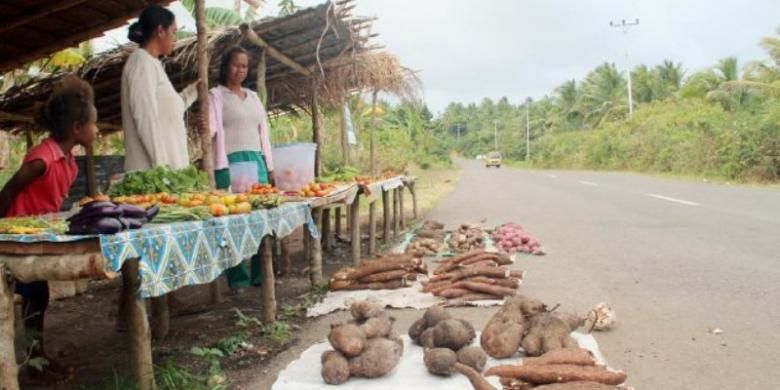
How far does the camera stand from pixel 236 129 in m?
6.05

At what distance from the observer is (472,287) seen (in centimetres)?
526

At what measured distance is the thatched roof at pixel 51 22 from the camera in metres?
5.49

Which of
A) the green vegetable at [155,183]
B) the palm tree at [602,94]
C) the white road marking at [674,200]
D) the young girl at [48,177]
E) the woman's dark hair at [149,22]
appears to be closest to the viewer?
the young girl at [48,177]

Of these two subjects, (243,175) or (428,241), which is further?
(428,241)

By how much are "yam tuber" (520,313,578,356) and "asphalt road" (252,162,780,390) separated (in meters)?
0.44

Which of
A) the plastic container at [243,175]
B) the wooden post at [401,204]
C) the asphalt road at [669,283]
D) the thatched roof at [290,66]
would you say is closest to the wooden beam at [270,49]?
the thatched roof at [290,66]

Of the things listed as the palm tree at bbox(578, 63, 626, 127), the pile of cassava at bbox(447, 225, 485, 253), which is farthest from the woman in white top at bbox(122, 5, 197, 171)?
the palm tree at bbox(578, 63, 626, 127)

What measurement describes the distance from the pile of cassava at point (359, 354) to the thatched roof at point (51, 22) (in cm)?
398

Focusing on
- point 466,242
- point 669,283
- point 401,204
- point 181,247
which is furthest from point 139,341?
point 401,204

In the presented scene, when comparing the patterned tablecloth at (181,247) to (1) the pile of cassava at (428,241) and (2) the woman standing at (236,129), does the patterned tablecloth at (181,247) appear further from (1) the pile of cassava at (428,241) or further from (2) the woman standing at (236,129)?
(1) the pile of cassava at (428,241)

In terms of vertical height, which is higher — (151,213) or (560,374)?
(151,213)

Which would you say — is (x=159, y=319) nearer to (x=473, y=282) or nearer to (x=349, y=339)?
(x=349, y=339)

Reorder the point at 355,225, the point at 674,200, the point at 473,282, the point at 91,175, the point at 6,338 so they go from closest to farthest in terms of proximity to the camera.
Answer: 1. the point at 6,338
2. the point at 473,282
3. the point at 355,225
4. the point at 91,175
5. the point at 674,200

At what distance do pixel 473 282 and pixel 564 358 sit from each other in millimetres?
2120
